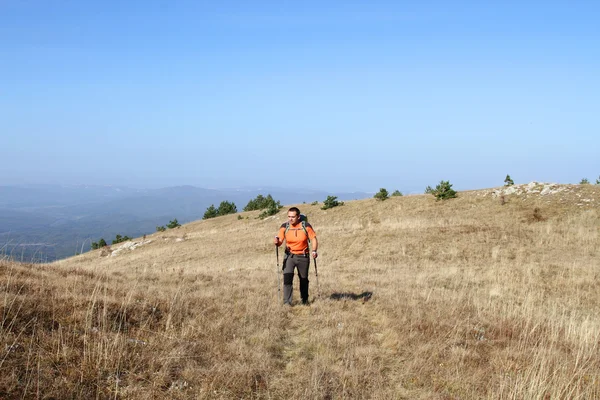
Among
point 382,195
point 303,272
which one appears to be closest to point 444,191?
point 382,195

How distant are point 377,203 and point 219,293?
26.0m

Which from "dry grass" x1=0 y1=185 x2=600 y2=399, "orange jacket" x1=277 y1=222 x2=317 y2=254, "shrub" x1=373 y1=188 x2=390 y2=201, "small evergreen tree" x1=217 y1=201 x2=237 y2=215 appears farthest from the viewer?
"small evergreen tree" x1=217 y1=201 x2=237 y2=215

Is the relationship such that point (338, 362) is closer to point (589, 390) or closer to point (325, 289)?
point (589, 390)

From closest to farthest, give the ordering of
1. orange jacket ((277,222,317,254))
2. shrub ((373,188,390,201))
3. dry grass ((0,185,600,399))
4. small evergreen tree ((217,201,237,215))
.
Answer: dry grass ((0,185,600,399)), orange jacket ((277,222,317,254)), shrub ((373,188,390,201)), small evergreen tree ((217,201,237,215))

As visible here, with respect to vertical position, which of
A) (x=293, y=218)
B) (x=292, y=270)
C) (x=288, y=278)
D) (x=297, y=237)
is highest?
(x=293, y=218)

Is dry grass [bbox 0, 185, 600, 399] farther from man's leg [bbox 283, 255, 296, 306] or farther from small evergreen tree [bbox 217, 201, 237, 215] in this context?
small evergreen tree [bbox 217, 201, 237, 215]

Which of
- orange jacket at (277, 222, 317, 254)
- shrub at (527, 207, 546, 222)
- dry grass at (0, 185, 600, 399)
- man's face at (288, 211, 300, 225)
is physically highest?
man's face at (288, 211, 300, 225)

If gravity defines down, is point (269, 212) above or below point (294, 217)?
below

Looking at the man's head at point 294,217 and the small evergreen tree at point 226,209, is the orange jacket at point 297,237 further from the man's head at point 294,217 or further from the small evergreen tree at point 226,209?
the small evergreen tree at point 226,209

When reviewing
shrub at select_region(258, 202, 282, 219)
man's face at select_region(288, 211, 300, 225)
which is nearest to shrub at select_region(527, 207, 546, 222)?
man's face at select_region(288, 211, 300, 225)

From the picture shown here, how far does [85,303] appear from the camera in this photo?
6.60 m

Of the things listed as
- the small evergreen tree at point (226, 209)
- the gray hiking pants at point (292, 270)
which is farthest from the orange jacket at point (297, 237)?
the small evergreen tree at point (226, 209)

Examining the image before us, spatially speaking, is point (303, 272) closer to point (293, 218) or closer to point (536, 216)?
point (293, 218)

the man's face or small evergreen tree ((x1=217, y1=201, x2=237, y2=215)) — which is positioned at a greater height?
the man's face
